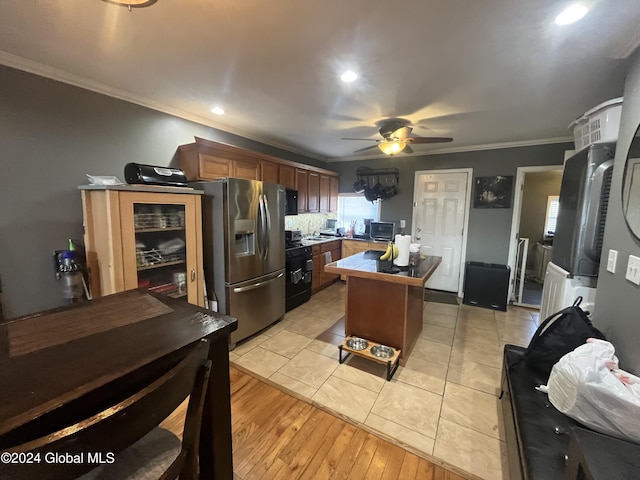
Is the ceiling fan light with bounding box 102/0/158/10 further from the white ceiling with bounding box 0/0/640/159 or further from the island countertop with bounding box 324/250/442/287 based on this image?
the island countertop with bounding box 324/250/442/287

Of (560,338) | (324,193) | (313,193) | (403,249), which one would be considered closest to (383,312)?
(403,249)

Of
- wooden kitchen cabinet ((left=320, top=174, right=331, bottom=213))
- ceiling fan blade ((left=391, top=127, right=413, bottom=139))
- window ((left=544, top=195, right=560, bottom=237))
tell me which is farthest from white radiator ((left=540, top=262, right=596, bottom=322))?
window ((left=544, top=195, right=560, bottom=237))

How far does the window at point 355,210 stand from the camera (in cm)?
547

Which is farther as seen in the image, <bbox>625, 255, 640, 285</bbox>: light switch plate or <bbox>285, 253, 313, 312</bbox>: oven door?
<bbox>285, 253, 313, 312</bbox>: oven door

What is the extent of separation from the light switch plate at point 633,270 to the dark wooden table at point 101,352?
2061 millimetres

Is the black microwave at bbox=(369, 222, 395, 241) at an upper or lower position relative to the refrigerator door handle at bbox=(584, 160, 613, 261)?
lower

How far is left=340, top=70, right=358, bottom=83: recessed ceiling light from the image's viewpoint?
204 cm

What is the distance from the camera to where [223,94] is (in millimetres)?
2490

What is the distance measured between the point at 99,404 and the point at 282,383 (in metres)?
1.75

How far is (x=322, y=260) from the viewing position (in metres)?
4.66

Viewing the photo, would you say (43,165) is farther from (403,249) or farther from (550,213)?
(550,213)

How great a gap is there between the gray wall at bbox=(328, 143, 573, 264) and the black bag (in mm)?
2719

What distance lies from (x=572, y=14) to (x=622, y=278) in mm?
1484

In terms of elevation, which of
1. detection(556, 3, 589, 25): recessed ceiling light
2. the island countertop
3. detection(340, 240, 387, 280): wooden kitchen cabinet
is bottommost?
detection(340, 240, 387, 280): wooden kitchen cabinet
